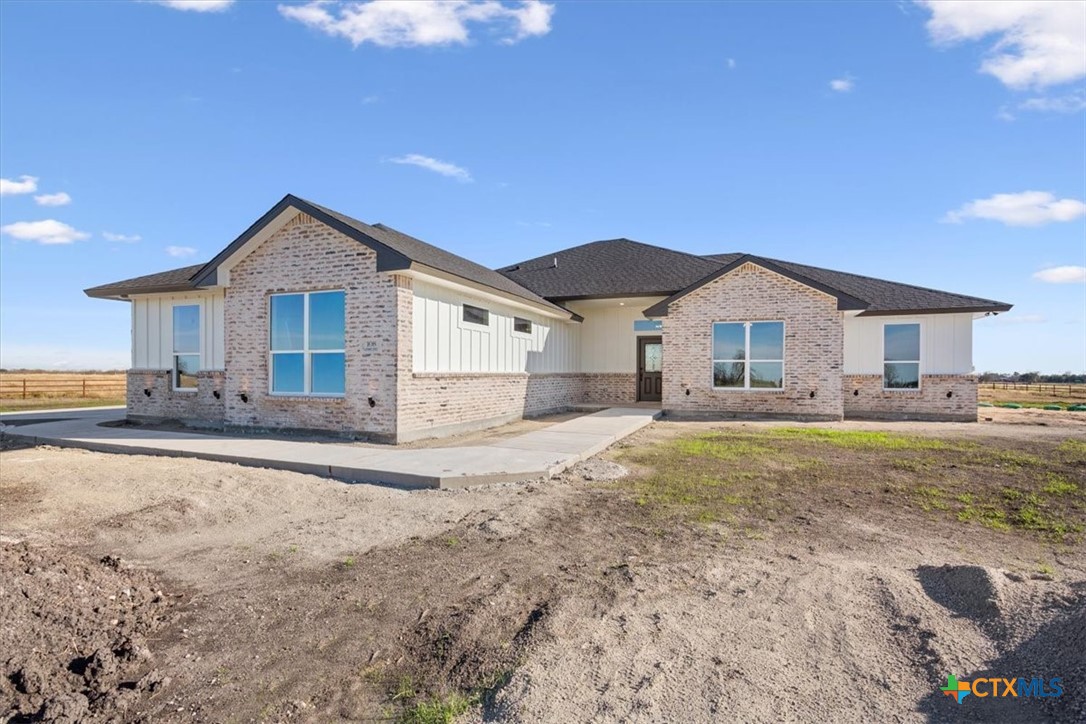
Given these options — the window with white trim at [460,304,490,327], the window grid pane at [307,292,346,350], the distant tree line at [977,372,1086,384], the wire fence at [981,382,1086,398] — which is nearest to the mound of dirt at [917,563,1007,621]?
the window grid pane at [307,292,346,350]

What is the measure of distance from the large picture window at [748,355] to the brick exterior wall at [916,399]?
131 inches

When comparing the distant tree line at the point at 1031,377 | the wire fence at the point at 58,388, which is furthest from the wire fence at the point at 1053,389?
the wire fence at the point at 58,388

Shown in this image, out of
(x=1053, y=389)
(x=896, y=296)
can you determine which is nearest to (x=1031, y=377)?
(x=1053, y=389)

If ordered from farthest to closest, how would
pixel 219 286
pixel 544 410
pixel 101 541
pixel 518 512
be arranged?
pixel 544 410 < pixel 219 286 < pixel 518 512 < pixel 101 541

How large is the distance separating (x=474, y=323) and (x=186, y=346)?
7.55 meters

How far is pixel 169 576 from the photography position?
4.80m

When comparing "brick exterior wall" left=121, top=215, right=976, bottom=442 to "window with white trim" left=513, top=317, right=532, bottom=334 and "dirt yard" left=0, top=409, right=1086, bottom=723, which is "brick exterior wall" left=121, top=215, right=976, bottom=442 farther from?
"dirt yard" left=0, top=409, right=1086, bottom=723

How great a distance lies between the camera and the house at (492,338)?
11.7m

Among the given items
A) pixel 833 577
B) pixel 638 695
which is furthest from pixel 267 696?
pixel 833 577

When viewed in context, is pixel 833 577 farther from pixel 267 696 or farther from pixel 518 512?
pixel 267 696

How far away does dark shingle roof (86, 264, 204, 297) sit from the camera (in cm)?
1432

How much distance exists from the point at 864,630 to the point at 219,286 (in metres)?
13.8

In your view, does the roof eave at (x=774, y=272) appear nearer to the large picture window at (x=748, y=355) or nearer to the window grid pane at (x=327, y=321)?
the large picture window at (x=748, y=355)

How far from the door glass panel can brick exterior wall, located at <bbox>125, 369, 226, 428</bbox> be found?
1282 cm
